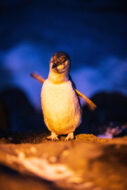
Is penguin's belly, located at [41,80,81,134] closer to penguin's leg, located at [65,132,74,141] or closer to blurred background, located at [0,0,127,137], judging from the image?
penguin's leg, located at [65,132,74,141]

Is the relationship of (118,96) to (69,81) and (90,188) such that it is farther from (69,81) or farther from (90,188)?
(90,188)

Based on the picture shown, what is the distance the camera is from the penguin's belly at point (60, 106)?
2.54 meters

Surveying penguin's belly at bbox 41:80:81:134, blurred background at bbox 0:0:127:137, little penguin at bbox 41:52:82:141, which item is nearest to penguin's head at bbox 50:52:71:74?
little penguin at bbox 41:52:82:141

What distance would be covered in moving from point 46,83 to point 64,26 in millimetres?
3392

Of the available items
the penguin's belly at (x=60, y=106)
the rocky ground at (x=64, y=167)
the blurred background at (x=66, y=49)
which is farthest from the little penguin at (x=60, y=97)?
the blurred background at (x=66, y=49)

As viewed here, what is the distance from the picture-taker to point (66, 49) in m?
5.94

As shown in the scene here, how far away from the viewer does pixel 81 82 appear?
557cm

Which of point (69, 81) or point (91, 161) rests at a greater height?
point (69, 81)

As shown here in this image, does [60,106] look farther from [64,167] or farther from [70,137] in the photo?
[64,167]

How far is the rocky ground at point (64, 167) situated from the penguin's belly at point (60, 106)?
0.93m

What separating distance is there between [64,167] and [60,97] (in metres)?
1.27

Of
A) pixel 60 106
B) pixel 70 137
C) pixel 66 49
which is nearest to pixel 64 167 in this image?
pixel 60 106

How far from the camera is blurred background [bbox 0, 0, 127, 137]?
523cm

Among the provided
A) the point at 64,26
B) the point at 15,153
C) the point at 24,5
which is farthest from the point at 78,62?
the point at 15,153
